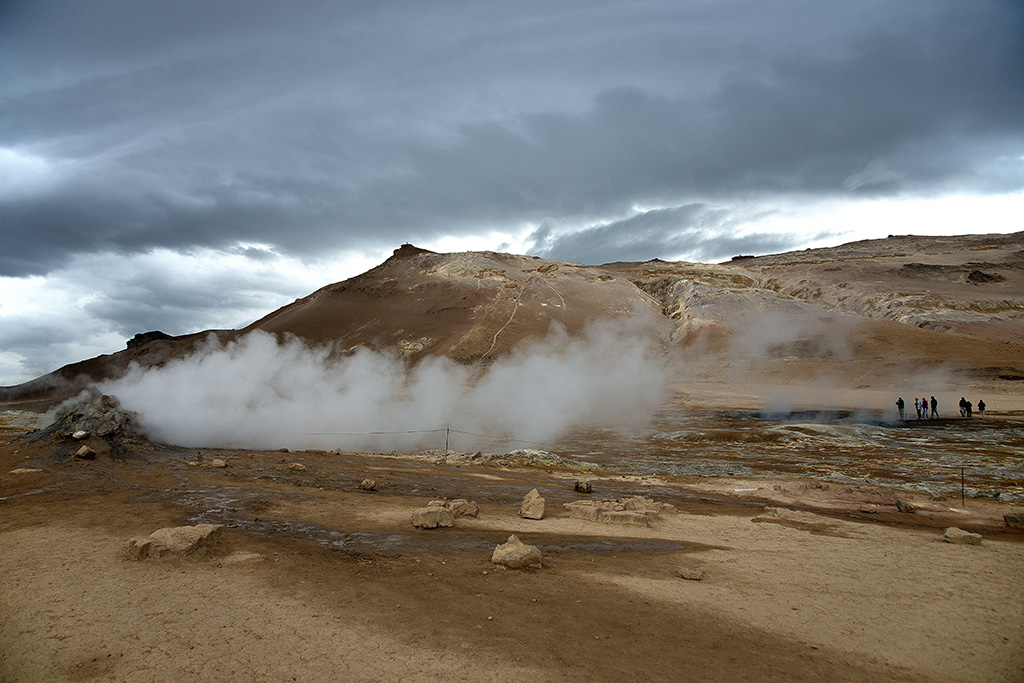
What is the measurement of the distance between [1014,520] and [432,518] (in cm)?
1059

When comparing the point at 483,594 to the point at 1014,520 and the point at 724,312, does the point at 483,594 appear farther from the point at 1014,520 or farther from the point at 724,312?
the point at 724,312

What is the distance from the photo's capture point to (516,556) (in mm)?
7195

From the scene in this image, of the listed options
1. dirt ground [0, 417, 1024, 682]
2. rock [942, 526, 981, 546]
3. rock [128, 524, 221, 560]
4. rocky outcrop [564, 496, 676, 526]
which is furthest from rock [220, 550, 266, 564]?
rock [942, 526, 981, 546]

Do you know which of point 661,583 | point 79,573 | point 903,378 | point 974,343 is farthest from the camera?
point 974,343

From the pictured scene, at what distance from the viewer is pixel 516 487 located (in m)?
13.2

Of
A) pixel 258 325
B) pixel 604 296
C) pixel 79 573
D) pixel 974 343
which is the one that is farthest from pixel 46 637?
pixel 258 325

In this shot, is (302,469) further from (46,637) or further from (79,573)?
(46,637)

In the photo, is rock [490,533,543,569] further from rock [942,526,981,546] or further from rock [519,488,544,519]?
rock [942,526,981,546]

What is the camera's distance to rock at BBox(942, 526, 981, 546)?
8625 millimetres

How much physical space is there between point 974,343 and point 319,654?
59.7 meters

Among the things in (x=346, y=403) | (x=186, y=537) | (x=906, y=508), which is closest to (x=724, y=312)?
(x=346, y=403)

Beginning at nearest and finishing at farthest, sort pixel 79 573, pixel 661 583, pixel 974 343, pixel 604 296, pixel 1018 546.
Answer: pixel 79 573 < pixel 661 583 < pixel 1018 546 < pixel 974 343 < pixel 604 296

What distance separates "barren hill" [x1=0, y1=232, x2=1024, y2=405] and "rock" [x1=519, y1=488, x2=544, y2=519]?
42.7 meters

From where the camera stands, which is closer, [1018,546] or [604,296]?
[1018,546]
